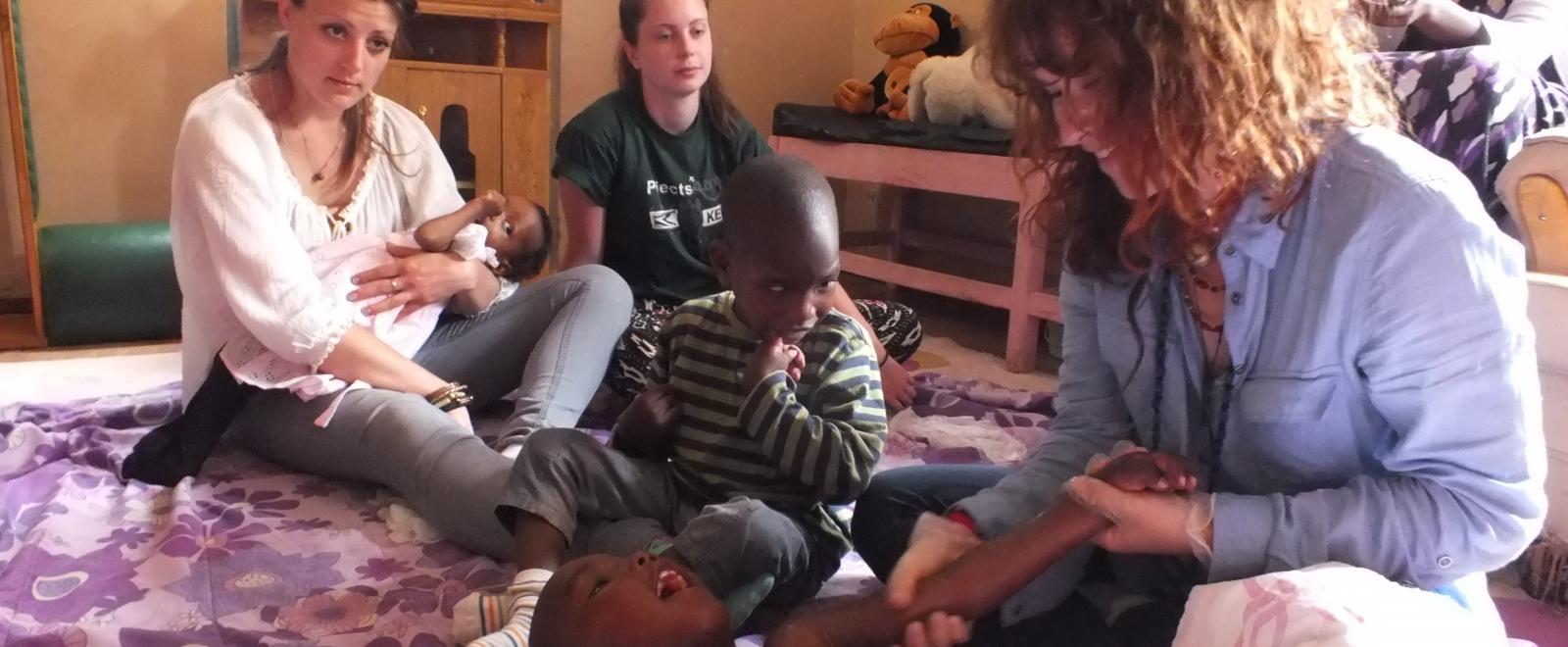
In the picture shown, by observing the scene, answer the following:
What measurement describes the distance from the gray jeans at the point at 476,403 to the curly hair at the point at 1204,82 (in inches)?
29.2

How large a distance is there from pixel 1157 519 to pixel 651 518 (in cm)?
56

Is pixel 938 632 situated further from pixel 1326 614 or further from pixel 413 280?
pixel 413 280

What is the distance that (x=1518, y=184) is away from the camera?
1416 mm

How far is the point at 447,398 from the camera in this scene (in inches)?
57.3

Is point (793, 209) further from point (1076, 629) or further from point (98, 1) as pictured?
point (98, 1)

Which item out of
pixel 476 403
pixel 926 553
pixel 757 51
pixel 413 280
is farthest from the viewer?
pixel 757 51

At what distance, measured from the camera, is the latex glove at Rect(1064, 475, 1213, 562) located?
2.62 feet

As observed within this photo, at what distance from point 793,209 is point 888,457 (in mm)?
686

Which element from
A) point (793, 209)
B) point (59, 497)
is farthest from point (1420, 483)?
point (59, 497)

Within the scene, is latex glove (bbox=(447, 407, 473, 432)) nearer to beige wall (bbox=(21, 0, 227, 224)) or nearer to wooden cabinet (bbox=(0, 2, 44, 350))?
wooden cabinet (bbox=(0, 2, 44, 350))

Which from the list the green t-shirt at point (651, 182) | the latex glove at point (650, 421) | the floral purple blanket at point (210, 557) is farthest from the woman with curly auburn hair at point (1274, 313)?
the green t-shirt at point (651, 182)

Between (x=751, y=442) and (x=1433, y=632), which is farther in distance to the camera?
(x=751, y=442)

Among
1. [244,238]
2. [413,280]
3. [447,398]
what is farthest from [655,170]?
[244,238]

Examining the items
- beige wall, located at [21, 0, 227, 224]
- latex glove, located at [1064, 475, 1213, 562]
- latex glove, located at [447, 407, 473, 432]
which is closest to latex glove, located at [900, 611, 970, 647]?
latex glove, located at [1064, 475, 1213, 562]
